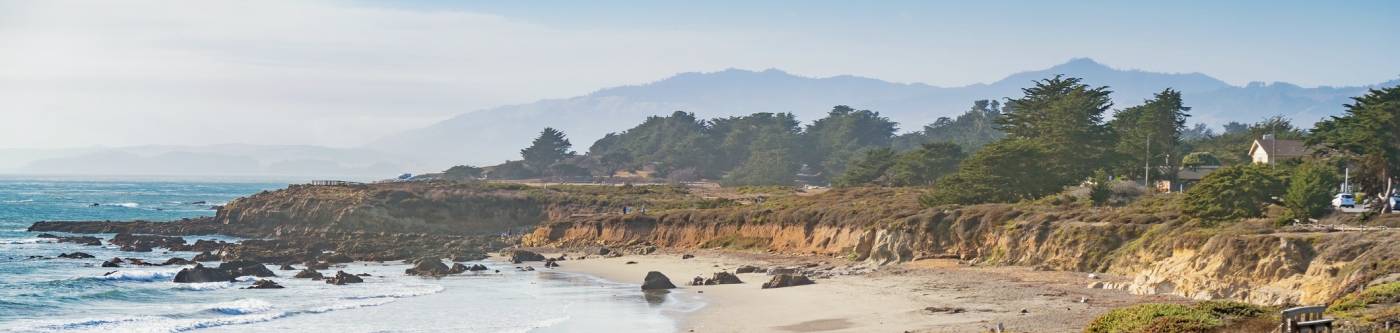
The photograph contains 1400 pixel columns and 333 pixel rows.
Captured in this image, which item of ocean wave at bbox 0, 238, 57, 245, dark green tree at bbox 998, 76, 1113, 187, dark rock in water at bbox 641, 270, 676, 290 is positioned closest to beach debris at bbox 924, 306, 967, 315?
dark rock in water at bbox 641, 270, 676, 290

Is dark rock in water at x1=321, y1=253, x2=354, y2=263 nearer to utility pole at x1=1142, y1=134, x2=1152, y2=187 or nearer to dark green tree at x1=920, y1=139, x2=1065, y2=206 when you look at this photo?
dark green tree at x1=920, y1=139, x2=1065, y2=206

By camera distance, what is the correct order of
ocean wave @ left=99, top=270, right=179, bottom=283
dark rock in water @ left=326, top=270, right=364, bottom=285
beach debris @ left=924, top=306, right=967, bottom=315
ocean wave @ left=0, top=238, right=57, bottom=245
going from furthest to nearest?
ocean wave @ left=0, top=238, right=57, bottom=245 → ocean wave @ left=99, top=270, right=179, bottom=283 → dark rock in water @ left=326, top=270, right=364, bottom=285 → beach debris @ left=924, top=306, right=967, bottom=315

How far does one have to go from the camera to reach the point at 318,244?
73.9m

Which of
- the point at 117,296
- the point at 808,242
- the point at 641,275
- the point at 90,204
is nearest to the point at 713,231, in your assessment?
the point at 808,242

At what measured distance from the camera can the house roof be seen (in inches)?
2906

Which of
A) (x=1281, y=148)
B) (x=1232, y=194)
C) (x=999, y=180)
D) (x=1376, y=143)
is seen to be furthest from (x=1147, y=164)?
(x=1232, y=194)

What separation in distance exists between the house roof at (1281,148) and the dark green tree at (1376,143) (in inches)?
857

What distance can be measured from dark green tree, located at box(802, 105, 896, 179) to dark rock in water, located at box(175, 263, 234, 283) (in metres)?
109

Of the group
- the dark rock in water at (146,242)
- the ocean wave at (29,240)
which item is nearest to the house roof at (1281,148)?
the dark rock in water at (146,242)

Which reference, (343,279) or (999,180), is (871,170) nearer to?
(999,180)

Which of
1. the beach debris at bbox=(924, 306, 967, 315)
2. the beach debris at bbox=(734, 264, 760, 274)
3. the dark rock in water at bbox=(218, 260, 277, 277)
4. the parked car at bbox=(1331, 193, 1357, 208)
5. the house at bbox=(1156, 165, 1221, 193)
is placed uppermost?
the house at bbox=(1156, 165, 1221, 193)

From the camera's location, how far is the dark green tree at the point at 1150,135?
72.5 metres

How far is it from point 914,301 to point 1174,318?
15.7 metres

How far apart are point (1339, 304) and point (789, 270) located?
88.0 feet
